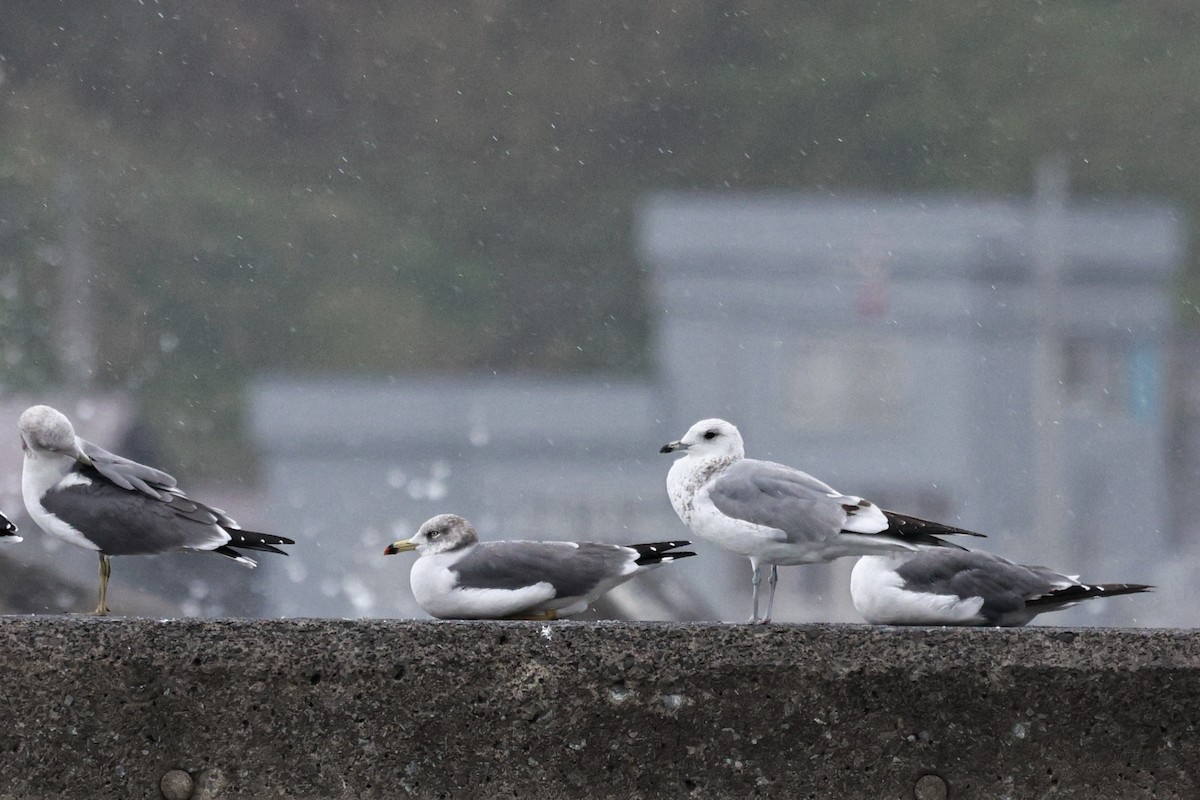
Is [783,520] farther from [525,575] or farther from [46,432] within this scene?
[46,432]

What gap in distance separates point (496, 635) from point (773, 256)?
159 feet

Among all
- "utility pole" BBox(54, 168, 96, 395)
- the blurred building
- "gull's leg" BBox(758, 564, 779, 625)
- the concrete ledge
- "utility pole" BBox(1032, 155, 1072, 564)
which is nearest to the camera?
the concrete ledge

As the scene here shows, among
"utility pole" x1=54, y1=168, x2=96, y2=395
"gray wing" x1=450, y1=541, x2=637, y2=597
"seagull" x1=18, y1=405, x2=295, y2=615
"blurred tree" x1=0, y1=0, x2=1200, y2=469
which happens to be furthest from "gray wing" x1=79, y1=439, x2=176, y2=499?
"utility pole" x1=54, y1=168, x2=96, y2=395

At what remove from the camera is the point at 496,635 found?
291 centimetres

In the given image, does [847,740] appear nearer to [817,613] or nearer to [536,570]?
[536,570]

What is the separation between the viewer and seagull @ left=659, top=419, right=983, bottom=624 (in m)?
3.19

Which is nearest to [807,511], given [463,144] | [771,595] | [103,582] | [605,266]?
[771,595]

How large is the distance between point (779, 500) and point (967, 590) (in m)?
0.38

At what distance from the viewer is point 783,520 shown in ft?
10.5

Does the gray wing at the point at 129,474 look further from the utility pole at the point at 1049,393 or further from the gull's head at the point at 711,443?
the utility pole at the point at 1049,393

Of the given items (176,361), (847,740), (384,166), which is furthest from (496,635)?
(384,166)

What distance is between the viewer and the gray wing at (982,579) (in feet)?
10.4

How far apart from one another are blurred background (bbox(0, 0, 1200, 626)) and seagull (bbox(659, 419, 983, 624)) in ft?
Answer: 92.6

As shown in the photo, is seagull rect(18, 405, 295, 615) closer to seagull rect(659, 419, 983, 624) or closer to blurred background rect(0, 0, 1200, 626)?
seagull rect(659, 419, 983, 624)
